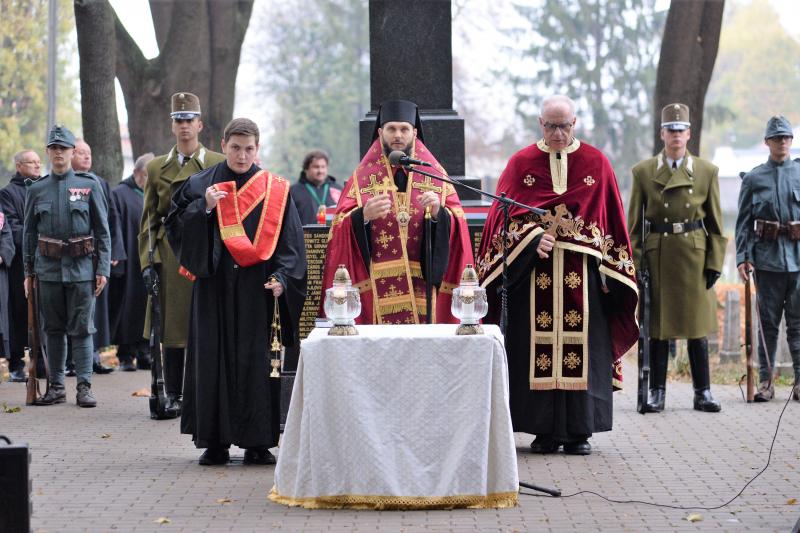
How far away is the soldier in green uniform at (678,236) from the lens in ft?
39.4

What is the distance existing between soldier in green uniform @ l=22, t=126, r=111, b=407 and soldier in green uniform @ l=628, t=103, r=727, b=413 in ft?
15.4

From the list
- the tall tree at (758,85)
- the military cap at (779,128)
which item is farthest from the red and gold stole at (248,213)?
the tall tree at (758,85)

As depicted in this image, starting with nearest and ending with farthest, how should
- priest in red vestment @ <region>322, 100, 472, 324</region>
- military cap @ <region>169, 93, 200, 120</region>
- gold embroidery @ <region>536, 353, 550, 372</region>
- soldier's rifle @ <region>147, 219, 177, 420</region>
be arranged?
priest in red vestment @ <region>322, 100, 472, 324</region>
gold embroidery @ <region>536, 353, 550, 372</region>
military cap @ <region>169, 93, 200, 120</region>
soldier's rifle @ <region>147, 219, 177, 420</region>

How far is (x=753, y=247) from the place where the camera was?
1294 cm

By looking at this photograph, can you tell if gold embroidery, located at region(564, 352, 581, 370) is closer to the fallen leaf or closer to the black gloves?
the black gloves

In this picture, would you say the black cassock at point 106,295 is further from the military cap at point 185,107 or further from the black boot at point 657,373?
the black boot at point 657,373

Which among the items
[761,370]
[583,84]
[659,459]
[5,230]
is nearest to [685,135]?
[761,370]

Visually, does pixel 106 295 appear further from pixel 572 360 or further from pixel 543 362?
pixel 572 360

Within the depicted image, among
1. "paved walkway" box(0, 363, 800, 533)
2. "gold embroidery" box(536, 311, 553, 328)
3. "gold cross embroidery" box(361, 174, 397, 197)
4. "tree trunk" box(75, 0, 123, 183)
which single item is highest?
"tree trunk" box(75, 0, 123, 183)

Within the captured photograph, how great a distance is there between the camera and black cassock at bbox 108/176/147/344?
15.6 metres

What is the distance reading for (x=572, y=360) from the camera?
1000cm

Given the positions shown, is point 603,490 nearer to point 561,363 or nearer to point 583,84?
point 561,363

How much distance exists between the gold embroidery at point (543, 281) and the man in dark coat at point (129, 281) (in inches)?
263

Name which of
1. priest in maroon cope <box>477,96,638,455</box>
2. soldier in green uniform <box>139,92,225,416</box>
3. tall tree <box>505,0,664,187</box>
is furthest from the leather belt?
tall tree <box>505,0,664,187</box>
